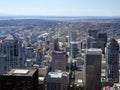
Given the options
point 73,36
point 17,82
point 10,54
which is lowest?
point 73,36

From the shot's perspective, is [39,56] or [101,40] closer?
[39,56]

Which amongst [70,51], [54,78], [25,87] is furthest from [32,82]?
[70,51]

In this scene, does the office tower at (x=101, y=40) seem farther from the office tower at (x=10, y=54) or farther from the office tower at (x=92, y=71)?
the office tower at (x=10, y=54)

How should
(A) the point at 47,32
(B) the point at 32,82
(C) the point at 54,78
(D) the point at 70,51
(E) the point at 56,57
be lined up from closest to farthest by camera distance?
1. (B) the point at 32,82
2. (C) the point at 54,78
3. (E) the point at 56,57
4. (D) the point at 70,51
5. (A) the point at 47,32

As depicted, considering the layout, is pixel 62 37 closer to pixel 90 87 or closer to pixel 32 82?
pixel 90 87

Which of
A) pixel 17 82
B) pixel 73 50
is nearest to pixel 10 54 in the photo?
pixel 17 82

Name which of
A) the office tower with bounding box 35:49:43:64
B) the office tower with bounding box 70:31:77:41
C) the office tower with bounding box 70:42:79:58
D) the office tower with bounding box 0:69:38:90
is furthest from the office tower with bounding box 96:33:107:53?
the office tower with bounding box 0:69:38:90

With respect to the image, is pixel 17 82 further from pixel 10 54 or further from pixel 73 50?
pixel 73 50
